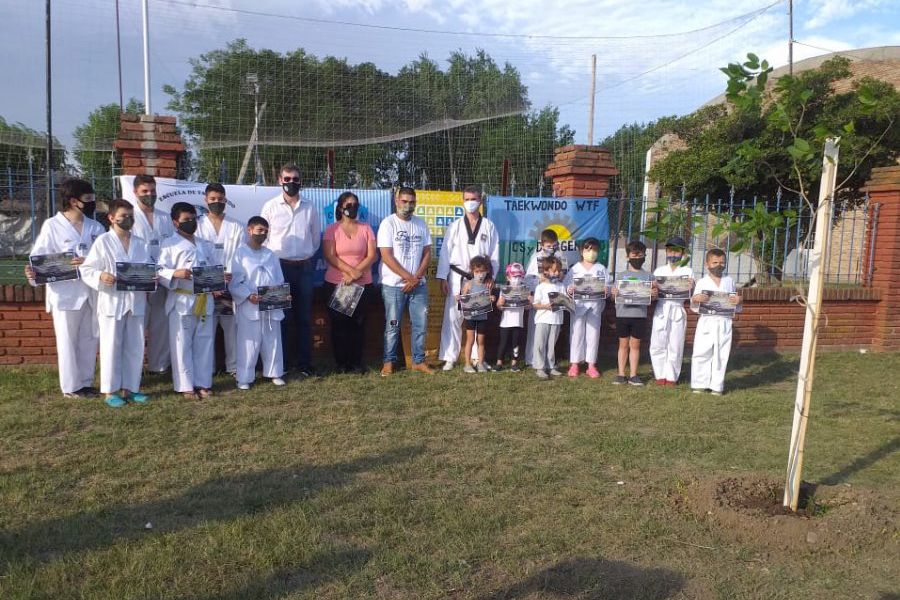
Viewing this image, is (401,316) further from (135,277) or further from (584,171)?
(584,171)

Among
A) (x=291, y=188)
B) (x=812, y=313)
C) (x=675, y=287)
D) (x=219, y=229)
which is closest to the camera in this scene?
(x=812, y=313)

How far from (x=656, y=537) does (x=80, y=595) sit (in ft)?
9.06

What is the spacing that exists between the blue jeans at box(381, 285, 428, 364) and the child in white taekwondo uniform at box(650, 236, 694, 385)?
2394mm

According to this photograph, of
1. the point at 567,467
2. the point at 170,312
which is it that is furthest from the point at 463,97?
the point at 567,467

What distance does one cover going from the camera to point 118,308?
18.9 feet

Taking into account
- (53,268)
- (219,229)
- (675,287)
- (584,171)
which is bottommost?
(675,287)

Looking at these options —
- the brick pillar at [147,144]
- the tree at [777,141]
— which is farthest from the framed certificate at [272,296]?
the tree at [777,141]

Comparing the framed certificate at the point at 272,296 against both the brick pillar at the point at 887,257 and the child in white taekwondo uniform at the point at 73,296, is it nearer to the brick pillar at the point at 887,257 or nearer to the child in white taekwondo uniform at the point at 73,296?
the child in white taekwondo uniform at the point at 73,296

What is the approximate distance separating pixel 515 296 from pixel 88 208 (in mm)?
4150

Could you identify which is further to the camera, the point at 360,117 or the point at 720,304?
the point at 360,117

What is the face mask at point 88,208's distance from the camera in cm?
606

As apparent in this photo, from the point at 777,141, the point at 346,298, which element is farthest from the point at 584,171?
the point at 777,141

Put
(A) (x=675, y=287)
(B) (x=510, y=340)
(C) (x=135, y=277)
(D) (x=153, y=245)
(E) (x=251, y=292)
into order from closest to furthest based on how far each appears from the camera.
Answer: (C) (x=135, y=277), (D) (x=153, y=245), (E) (x=251, y=292), (A) (x=675, y=287), (B) (x=510, y=340)

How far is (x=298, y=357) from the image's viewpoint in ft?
23.8
